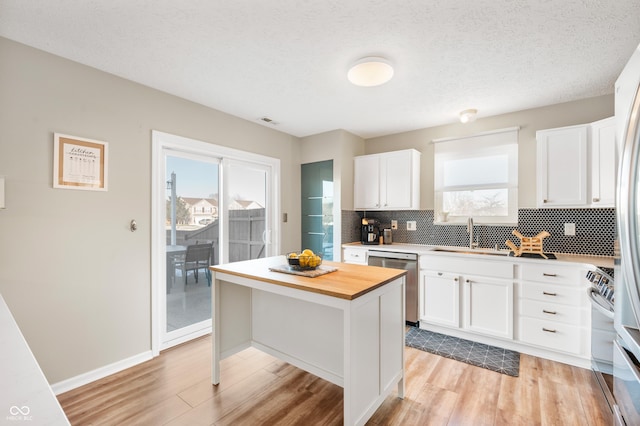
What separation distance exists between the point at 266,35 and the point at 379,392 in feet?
7.91

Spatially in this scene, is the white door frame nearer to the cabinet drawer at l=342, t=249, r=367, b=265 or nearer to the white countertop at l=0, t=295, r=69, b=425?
the white countertop at l=0, t=295, r=69, b=425

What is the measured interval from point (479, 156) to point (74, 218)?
4.10 metres

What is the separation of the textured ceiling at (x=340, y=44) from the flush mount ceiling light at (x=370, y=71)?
0.17ft

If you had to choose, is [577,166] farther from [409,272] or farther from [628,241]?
[628,241]

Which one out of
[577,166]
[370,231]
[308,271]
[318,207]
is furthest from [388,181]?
[308,271]

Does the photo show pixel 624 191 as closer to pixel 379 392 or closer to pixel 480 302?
→ pixel 379 392

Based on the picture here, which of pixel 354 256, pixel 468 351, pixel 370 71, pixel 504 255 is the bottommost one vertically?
pixel 468 351

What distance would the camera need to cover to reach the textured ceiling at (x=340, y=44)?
1688 mm

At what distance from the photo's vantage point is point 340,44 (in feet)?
6.57

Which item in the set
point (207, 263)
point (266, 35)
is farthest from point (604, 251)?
point (207, 263)

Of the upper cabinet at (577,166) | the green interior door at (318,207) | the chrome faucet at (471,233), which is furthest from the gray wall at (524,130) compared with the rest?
the green interior door at (318,207)

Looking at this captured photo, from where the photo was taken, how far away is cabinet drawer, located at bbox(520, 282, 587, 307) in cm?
249

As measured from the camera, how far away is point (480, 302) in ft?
9.70

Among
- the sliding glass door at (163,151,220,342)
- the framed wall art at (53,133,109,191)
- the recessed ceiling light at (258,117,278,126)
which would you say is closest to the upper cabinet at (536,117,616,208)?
the recessed ceiling light at (258,117,278,126)
